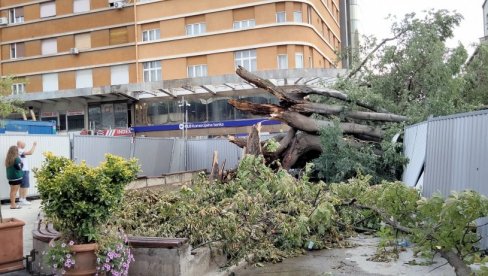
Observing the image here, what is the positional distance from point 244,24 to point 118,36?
10115 millimetres

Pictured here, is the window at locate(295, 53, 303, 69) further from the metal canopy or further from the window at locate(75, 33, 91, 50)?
the window at locate(75, 33, 91, 50)

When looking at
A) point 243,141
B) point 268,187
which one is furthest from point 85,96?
point 268,187

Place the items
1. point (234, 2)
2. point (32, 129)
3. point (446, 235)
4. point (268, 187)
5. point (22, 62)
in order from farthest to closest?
point (22, 62), point (234, 2), point (32, 129), point (268, 187), point (446, 235)

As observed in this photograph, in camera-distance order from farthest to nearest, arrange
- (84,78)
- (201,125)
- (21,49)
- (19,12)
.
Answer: (19,12), (21,49), (84,78), (201,125)

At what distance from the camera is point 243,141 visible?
545 inches

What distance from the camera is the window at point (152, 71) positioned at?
119 ft

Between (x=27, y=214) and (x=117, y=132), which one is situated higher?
(x=117, y=132)

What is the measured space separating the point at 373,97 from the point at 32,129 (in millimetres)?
14838

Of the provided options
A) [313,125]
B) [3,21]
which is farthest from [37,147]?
[3,21]

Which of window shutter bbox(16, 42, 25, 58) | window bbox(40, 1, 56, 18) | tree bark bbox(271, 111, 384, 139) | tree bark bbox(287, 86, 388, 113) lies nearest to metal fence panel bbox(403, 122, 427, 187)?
tree bark bbox(271, 111, 384, 139)

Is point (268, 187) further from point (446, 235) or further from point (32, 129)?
point (32, 129)

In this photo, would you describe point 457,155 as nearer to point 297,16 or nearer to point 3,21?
point 297,16

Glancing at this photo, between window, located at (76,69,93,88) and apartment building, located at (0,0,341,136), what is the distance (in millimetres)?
77

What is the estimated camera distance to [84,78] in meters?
38.0
